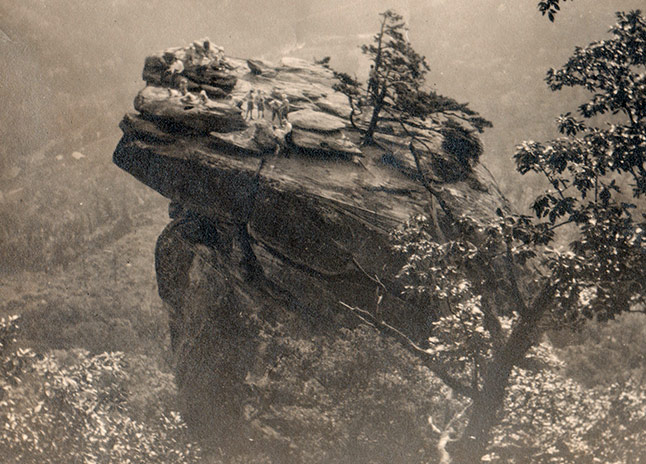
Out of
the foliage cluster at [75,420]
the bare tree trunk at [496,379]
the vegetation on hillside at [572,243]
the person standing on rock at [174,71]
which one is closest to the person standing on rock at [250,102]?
the person standing on rock at [174,71]

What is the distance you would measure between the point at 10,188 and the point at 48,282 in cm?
904

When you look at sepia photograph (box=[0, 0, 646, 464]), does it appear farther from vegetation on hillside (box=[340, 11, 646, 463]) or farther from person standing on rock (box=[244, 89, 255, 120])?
person standing on rock (box=[244, 89, 255, 120])

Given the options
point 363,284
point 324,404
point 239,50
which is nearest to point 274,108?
point 363,284

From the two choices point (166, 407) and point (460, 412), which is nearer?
point (460, 412)

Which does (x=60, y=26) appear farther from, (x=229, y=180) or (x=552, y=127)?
(x=552, y=127)

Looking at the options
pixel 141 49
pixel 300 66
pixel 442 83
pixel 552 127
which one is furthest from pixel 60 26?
pixel 552 127

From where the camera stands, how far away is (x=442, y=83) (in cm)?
3988

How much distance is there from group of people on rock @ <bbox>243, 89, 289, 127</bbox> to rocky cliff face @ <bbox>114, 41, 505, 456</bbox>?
22 cm

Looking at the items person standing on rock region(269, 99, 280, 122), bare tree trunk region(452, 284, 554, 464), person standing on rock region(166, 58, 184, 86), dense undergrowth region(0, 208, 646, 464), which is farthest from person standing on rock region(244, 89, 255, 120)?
bare tree trunk region(452, 284, 554, 464)

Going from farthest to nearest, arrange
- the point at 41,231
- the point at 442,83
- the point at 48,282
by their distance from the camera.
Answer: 1. the point at 442,83
2. the point at 41,231
3. the point at 48,282

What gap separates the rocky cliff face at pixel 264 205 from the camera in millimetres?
14141

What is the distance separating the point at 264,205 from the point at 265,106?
3.92 metres

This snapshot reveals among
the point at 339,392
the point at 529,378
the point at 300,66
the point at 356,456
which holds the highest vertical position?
the point at 300,66

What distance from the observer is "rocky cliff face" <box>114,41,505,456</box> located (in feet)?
46.4
